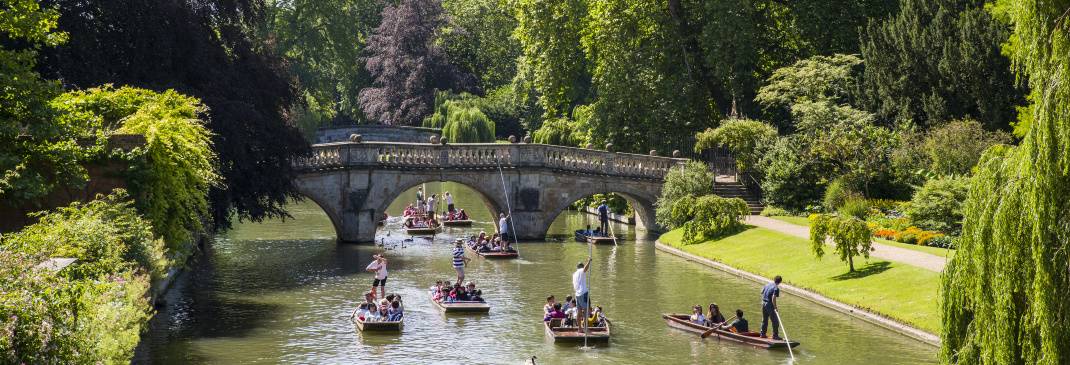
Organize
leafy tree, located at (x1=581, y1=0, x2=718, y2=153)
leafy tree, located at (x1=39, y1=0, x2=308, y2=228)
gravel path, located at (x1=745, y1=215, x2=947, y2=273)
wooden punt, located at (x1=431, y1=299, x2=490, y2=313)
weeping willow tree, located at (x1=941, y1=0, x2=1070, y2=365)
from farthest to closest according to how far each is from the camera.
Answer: leafy tree, located at (x1=581, y1=0, x2=718, y2=153), leafy tree, located at (x1=39, y1=0, x2=308, y2=228), gravel path, located at (x1=745, y1=215, x2=947, y2=273), wooden punt, located at (x1=431, y1=299, x2=490, y2=313), weeping willow tree, located at (x1=941, y1=0, x2=1070, y2=365)

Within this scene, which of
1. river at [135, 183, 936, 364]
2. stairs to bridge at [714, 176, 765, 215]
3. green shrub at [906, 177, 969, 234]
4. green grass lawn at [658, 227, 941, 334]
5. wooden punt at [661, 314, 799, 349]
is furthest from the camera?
stairs to bridge at [714, 176, 765, 215]

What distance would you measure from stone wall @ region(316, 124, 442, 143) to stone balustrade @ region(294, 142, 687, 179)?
2681 centimetres

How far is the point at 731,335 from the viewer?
89.5 feet

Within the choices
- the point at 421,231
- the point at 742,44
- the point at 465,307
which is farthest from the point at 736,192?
the point at 465,307

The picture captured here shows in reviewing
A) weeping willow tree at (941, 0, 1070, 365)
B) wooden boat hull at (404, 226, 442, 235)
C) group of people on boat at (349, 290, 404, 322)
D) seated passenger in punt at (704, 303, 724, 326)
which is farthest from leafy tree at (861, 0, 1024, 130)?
weeping willow tree at (941, 0, 1070, 365)

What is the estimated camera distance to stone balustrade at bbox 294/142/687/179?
155 ft

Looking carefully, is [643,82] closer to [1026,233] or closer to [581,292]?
[581,292]

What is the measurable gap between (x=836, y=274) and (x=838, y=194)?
1204 cm

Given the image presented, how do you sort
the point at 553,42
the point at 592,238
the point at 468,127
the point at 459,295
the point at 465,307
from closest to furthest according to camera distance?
the point at 465,307, the point at 459,295, the point at 592,238, the point at 553,42, the point at 468,127

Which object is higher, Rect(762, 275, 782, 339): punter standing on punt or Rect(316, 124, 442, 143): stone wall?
Rect(316, 124, 442, 143): stone wall

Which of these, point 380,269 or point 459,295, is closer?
point 459,295

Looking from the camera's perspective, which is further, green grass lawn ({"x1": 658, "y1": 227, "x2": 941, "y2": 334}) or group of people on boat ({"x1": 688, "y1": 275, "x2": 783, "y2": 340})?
green grass lawn ({"x1": 658, "y1": 227, "x2": 941, "y2": 334})

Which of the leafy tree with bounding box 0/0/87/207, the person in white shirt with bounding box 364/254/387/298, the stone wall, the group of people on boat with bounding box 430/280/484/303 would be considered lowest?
the group of people on boat with bounding box 430/280/484/303

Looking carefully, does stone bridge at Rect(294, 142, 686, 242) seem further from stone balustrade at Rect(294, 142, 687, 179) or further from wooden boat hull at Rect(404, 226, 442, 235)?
wooden boat hull at Rect(404, 226, 442, 235)
